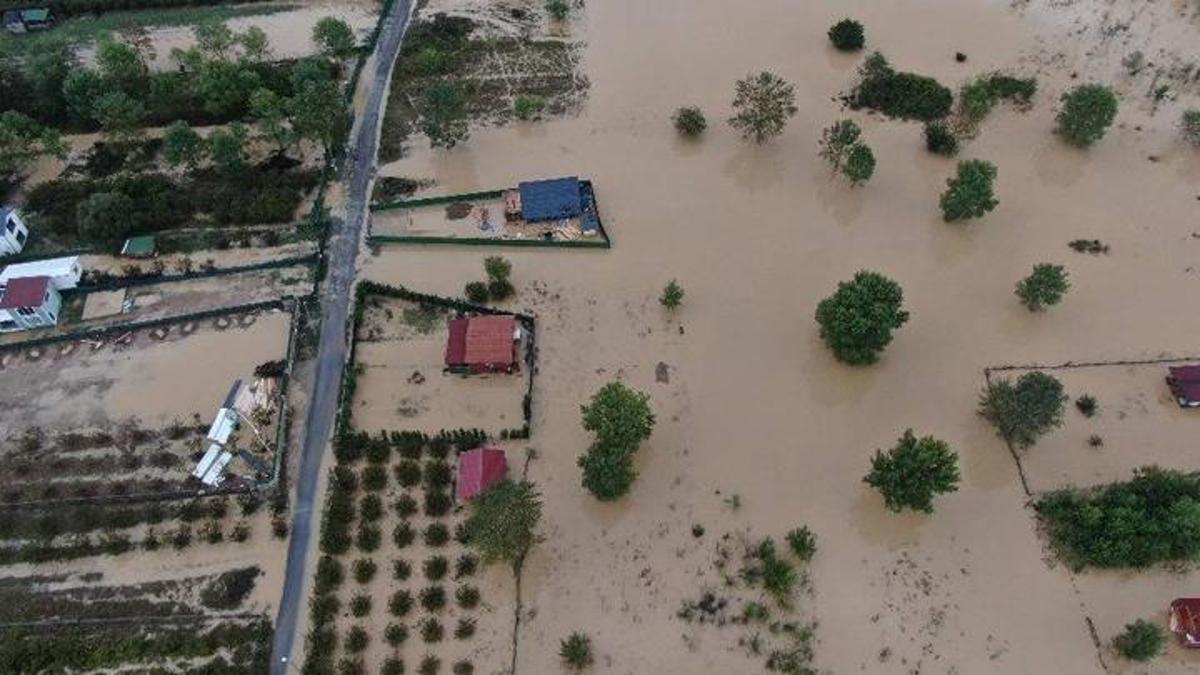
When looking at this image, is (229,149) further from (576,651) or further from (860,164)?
(860,164)

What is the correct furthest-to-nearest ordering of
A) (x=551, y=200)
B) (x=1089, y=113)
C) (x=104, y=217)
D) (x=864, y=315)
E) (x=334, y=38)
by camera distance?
(x=334, y=38), (x=1089, y=113), (x=551, y=200), (x=104, y=217), (x=864, y=315)

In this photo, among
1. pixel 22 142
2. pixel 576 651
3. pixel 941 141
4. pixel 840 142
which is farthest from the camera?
pixel 22 142

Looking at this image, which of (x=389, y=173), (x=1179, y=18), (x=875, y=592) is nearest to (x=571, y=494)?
(x=875, y=592)

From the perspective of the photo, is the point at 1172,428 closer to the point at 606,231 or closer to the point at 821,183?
the point at 821,183

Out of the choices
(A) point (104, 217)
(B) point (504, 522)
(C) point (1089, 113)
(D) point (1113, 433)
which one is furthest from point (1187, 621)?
(A) point (104, 217)

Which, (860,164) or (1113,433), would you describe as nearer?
(1113,433)

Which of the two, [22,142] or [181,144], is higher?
[22,142]

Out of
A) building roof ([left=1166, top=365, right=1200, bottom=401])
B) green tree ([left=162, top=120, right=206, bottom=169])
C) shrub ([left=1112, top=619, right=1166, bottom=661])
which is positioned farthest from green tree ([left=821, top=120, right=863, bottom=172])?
green tree ([left=162, top=120, right=206, bottom=169])
